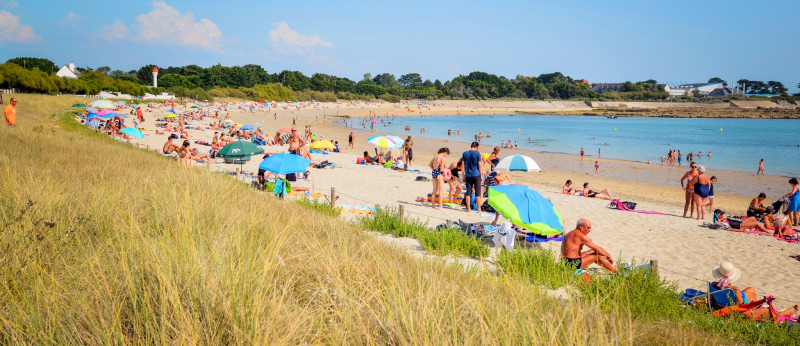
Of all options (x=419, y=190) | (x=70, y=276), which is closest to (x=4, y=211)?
(x=70, y=276)

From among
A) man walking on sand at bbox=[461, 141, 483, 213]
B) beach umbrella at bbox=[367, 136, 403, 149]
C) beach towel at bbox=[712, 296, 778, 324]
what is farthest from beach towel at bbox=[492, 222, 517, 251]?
beach umbrella at bbox=[367, 136, 403, 149]

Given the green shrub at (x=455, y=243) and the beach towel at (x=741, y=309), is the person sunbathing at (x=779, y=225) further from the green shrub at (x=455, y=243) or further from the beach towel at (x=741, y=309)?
the green shrub at (x=455, y=243)

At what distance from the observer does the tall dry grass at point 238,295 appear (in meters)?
2.43

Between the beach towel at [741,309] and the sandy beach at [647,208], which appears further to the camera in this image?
the sandy beach at [647,208]

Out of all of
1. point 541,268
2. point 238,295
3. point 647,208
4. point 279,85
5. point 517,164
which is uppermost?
point 279,85

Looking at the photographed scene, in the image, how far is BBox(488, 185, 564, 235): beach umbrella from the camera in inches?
296

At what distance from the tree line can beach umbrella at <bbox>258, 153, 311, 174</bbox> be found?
145 ft

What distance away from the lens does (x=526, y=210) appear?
764 centimetres

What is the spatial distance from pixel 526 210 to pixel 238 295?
574 centimetres

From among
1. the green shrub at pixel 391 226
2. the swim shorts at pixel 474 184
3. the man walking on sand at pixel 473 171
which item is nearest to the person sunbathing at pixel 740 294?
the green shrub at pixel 391 226

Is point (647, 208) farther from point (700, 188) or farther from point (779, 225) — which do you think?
point (779, 225)

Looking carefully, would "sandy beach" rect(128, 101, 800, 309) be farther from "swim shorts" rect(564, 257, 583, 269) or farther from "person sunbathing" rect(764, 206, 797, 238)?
"swim shorts" rect(564, 257, 583, 269)

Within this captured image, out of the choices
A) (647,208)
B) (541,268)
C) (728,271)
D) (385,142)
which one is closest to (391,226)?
(541,268)

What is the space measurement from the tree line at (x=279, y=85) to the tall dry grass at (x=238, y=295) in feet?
165
